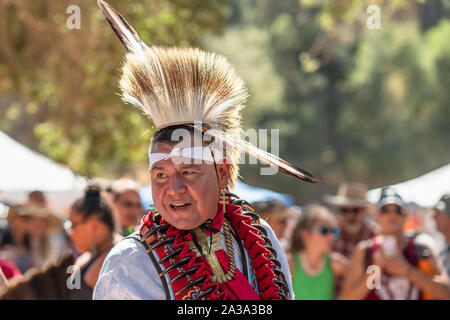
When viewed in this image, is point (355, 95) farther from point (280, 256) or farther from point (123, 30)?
point (123, 30)

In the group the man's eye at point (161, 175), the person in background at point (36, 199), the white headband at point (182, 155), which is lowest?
the person in background at point (36, 199)

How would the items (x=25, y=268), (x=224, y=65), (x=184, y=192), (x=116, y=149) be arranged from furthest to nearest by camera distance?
(x=116, y=149), (x=25, y=268), (x=224, y=65), (x=184, y=192)

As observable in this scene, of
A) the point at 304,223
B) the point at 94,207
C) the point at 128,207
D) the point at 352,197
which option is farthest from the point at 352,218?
the point at 94,207

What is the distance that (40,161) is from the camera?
11477 mm

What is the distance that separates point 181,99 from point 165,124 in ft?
0.37

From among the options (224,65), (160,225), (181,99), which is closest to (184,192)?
(160,225)

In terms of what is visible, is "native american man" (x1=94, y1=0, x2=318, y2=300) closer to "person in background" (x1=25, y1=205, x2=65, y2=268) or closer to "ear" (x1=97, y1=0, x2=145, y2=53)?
"ear" (x1=97, y1=0, x2=145, y2=53)

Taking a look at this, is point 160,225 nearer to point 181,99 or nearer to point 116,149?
point 181,99

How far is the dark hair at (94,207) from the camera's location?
14.6 feet

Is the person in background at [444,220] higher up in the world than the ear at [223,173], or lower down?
lower down

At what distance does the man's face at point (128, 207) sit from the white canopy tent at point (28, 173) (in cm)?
494

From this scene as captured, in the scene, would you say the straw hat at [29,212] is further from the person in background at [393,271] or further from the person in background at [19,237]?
the person in background at [393,271]

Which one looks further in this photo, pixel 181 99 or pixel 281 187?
pixel 281 187

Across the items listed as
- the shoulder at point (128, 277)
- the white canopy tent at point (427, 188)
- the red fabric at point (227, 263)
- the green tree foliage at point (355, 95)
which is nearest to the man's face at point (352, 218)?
the red fabric at point (227, 263)
